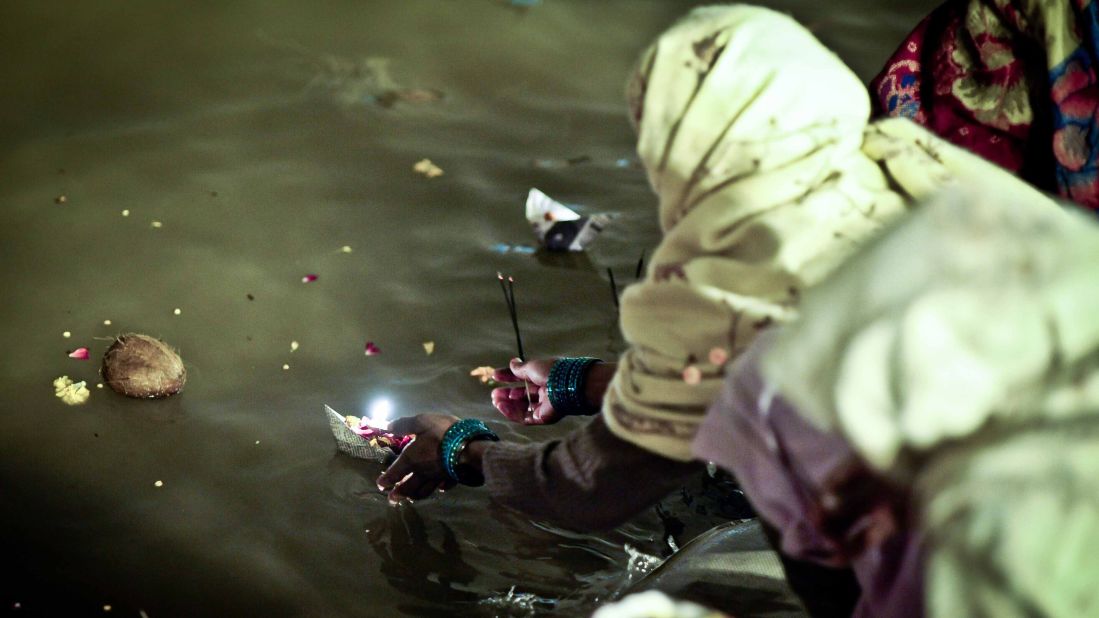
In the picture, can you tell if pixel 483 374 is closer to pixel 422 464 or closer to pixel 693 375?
pixel 422 464

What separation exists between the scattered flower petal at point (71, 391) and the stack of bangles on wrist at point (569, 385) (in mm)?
1276

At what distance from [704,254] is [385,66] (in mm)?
2819

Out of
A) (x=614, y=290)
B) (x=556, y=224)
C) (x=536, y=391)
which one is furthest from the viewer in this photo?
(x=556, y=224)

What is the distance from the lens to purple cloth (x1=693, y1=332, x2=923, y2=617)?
122 cm

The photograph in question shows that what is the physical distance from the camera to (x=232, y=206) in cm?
339

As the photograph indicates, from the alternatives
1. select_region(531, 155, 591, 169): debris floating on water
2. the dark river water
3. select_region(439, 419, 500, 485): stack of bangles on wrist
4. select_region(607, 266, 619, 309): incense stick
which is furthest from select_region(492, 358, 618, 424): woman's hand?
select_region(531, 155, 591, 169): debris floating on water

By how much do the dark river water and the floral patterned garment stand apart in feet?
3.55

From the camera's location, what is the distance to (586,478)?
5.84ft

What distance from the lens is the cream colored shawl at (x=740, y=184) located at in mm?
1554

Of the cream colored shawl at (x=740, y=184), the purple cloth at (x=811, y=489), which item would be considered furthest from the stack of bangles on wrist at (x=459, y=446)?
the purple cloth at (x=811, y=489)

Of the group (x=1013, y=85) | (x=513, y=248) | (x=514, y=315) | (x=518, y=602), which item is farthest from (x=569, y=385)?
(x=513, y=248)

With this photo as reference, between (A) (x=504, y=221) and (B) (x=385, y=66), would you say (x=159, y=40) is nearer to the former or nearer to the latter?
(B) (x=385, y=66)

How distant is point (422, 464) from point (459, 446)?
0.14m

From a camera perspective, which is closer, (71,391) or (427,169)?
(71,391)
